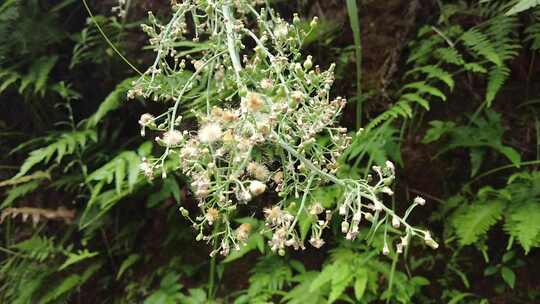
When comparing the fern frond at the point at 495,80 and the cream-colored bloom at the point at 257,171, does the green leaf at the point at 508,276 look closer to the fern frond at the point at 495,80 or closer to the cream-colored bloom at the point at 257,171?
the fern frond at the point at 495,80

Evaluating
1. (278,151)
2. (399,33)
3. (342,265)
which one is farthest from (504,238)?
(278,151)

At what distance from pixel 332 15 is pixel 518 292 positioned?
1230mm

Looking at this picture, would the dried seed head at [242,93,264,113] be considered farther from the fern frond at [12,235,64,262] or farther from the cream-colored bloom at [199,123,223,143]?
the fern frond at [12,235,64,262]

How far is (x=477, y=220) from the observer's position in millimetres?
1443

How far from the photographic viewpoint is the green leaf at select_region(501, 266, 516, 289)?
4.73ft

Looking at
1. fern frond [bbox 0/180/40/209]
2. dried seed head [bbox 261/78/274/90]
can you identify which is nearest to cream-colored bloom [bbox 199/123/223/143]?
dried seed head [bbox 261/78/274/90]

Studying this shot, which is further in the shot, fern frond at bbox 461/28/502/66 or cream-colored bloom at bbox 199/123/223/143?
fern frond at bbox 461/28/502/66

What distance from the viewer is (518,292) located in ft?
4.96

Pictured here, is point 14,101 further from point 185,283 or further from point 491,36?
point 491,36

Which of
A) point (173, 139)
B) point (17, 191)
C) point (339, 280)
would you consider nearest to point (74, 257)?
point (17, 191)

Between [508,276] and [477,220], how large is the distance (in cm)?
20

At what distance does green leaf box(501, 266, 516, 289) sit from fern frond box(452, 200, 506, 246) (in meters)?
0.13

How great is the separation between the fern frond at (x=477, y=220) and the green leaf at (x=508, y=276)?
127 mm

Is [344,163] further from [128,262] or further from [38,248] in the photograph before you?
[38,248]
